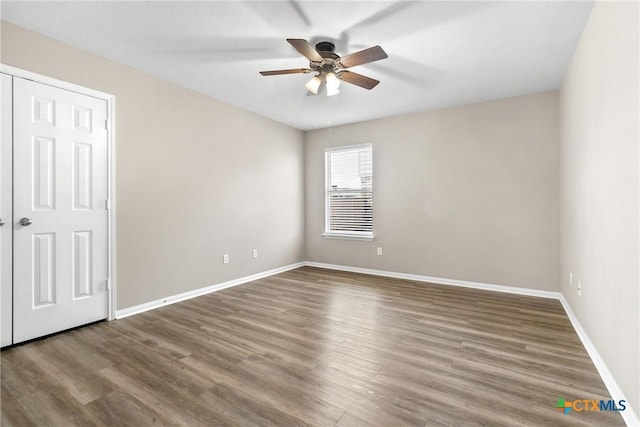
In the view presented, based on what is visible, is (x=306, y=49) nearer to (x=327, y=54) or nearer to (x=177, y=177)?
(x=327, y=54)

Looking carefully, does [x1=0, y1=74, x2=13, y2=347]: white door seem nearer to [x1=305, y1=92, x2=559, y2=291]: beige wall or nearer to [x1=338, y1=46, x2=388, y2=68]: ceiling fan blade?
[x1=338, y1=46, x2=388, y2=68]: ceiling fan blade

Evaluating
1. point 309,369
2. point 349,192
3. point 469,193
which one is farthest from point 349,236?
point 309,369

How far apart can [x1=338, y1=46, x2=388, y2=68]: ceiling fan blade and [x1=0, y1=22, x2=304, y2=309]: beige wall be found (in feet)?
7.16

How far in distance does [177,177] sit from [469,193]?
3.88 m

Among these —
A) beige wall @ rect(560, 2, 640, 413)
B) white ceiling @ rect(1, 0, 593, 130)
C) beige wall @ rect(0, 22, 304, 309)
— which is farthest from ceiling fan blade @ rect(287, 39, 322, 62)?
beige wall @ rect(0, 22, 304, 309)

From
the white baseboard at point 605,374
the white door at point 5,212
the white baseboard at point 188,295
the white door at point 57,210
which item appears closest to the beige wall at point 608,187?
the white baseboard at point 605,374

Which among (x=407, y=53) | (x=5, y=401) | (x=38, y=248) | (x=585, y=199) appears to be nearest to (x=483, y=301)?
(x=585, y=199)

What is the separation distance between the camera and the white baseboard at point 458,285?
5.59ft

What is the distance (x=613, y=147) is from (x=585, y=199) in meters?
0.80

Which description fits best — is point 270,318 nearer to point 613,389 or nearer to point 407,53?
point 613,389

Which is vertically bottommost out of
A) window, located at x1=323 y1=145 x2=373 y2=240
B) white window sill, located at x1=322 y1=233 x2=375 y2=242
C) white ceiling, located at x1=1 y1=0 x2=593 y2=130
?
white window sill, located at x1=322 y1=233 x2=375 y2=242

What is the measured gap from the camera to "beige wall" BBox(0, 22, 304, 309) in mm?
2869

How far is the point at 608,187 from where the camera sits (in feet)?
6.05

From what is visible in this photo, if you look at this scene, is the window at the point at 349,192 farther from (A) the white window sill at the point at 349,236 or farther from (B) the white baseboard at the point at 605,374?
(B) the white baseboard at the point at 605,374
